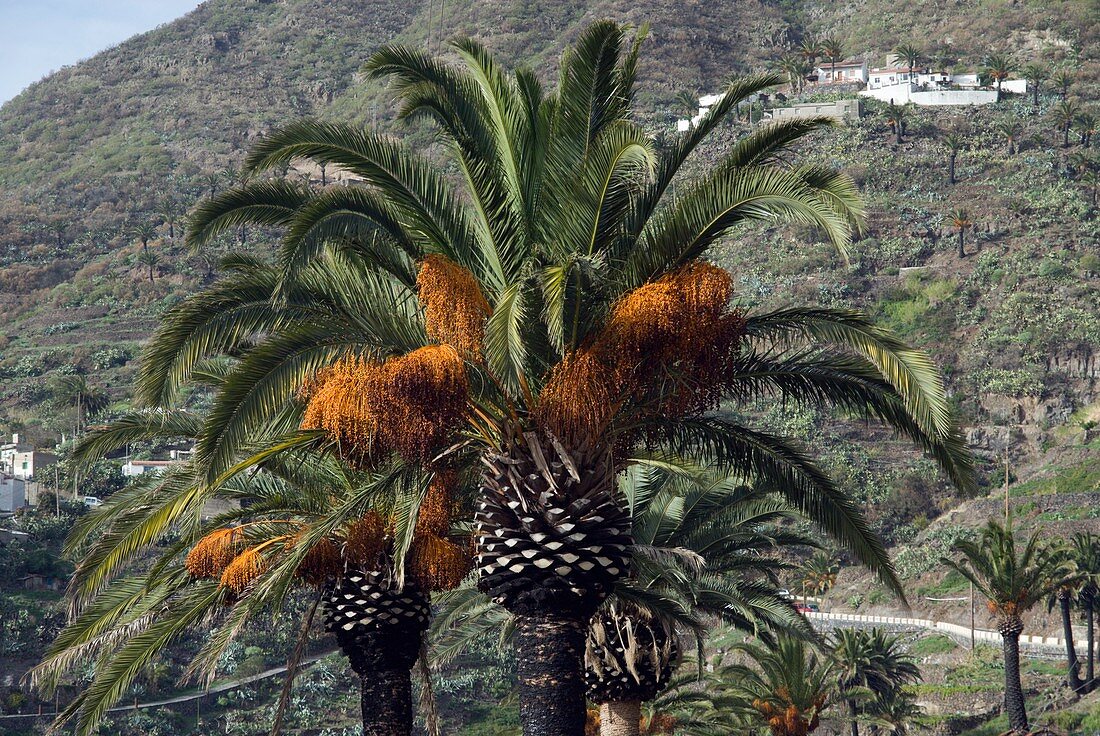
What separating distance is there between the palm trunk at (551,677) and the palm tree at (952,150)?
123 metres

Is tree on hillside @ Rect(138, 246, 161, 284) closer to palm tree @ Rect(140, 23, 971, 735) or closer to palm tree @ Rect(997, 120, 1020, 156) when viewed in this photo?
palm tree @ Rect(997, 120, 1020, 156)

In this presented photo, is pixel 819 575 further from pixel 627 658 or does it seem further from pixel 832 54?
pixel 832 54

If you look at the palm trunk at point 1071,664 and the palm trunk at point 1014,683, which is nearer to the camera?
the palm trunk at point 1014,683

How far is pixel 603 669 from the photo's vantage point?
1906cm

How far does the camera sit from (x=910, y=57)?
149750mm

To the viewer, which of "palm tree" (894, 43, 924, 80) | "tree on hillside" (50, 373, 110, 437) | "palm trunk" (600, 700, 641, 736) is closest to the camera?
"palm trunk" (600, 700, 641, 736)

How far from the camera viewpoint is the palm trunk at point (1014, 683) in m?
38.3

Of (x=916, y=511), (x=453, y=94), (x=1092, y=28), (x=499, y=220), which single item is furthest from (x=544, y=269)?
(x=1092, y=28)

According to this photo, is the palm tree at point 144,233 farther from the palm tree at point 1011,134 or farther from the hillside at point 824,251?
the palm tree at point 1011,134

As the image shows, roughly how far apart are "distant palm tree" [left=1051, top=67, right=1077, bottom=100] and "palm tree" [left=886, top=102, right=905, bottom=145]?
20723 mm

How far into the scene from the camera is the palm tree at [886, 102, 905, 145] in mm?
136125

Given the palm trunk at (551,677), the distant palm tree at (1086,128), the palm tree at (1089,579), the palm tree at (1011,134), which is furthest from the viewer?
the distant palm tree at (1086,128)

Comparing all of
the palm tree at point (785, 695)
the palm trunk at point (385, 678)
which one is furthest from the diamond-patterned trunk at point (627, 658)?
the palm tree at point (785, 695)

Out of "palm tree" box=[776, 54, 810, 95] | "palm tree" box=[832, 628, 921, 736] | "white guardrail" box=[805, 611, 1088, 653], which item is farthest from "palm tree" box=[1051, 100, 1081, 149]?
"palm tree" box=[832, 628, 921, 736]
